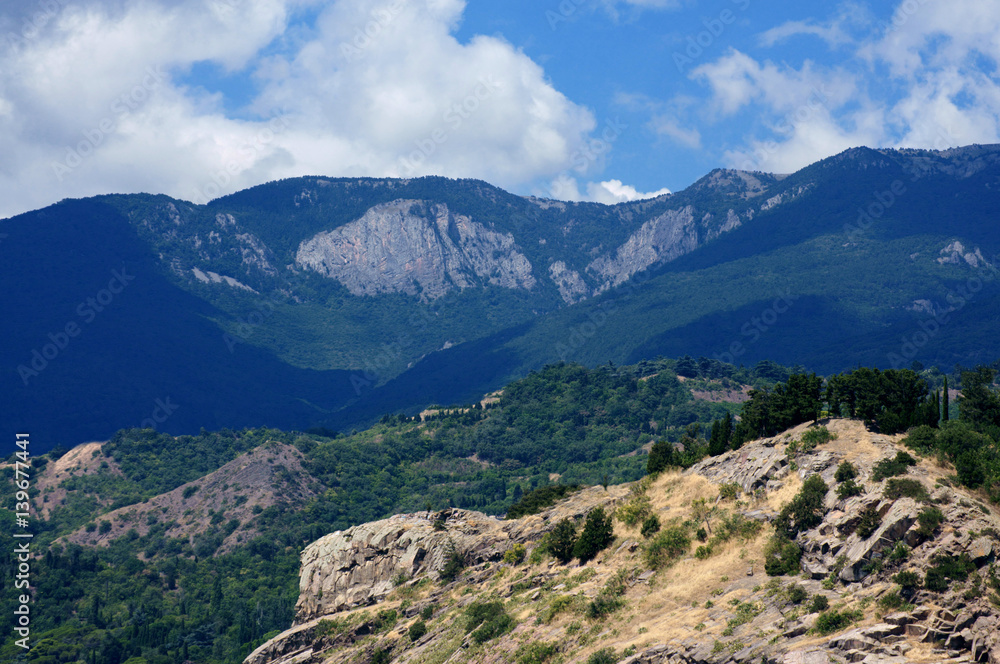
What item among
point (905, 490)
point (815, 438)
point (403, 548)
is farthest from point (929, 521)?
point (403, 548)

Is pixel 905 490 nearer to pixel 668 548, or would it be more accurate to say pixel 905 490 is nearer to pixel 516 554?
pixel 668 548

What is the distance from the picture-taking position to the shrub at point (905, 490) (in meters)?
54.5

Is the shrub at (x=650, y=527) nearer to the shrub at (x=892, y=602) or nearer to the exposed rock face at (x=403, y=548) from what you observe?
the exposed rock face at (x=403, y=548)

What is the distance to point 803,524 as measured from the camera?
60.2 meters

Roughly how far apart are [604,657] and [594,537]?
Answer: 64.7ft

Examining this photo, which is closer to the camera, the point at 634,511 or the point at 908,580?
the point at 908,580

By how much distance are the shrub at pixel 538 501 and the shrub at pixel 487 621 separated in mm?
21552

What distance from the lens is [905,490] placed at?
55.4 m

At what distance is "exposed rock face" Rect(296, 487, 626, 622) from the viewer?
286 feet

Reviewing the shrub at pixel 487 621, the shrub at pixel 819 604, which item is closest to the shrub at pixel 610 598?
the shrub at pixel 487 621

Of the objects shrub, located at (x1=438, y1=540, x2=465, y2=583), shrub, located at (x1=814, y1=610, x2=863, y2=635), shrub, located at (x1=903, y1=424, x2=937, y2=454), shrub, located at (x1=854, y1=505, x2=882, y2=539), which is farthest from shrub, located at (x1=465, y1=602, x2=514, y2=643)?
shrub, located at (x1=903, y1=424, x2=937, y2=454)

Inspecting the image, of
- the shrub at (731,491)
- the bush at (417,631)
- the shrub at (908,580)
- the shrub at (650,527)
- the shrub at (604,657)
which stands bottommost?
the bush at (417,631)

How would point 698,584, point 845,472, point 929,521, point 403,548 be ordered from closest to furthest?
point 929,521
point 698,584
point 845,472
point 403,548

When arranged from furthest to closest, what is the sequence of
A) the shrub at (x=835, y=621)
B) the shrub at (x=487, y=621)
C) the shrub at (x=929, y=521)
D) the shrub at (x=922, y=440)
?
the shrub at (x=487, y=621), the shrub at (x=922, y=440), the shrub at (x=929, y=521), the shrub at (x=835, y=621)
